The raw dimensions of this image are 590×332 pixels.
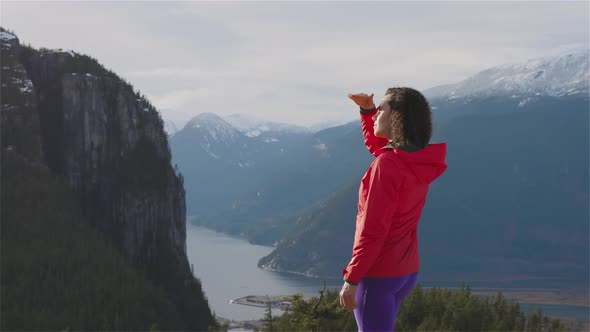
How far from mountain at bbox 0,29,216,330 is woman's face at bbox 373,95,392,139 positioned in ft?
399

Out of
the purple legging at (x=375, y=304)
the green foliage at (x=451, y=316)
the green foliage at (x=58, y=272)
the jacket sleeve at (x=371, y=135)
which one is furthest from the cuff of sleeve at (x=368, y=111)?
the green foliage at (x=58, y=272)

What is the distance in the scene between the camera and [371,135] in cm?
1118

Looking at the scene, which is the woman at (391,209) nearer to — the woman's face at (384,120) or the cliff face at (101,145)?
the woman's face at (384,120)

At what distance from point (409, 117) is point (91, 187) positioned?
163 m

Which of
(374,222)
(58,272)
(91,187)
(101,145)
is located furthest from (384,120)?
(101,145)

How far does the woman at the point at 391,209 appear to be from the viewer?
9508 mm

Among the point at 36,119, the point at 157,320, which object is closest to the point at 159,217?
the point at 36,119

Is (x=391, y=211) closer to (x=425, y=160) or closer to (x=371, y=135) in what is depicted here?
(x=425, y=160)

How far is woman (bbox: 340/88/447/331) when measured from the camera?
9.51m

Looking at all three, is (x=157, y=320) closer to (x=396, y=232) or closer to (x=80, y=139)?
(x=80, y=139)

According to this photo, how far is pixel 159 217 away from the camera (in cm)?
17625

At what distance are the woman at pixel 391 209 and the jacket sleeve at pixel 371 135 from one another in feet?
2.79

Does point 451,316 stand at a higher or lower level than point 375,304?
lower

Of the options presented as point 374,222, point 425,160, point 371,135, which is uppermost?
point 371,135
